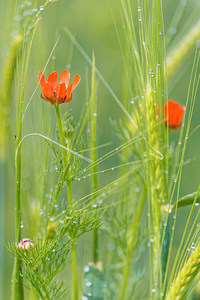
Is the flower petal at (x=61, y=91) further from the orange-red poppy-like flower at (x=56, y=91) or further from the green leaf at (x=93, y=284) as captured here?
the green leaf at (x=93, y=284)

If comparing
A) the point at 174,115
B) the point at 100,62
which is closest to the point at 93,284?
the point at 174,115

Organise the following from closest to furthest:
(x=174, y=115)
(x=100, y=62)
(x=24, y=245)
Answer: (x=24, y=245)
(x=174, y=115)
(x=100, y=62)

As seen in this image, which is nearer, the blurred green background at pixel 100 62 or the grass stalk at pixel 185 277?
the grass stalk at pixel 185 277

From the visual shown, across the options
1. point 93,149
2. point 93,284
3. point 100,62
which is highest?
point 100,62

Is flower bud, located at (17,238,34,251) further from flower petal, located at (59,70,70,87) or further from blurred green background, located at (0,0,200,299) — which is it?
blurred green background, located at (0,0,200,299)

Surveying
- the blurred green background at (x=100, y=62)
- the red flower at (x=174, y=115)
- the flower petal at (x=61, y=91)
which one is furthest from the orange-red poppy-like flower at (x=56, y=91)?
the blurred green background at (x=100, y=62)

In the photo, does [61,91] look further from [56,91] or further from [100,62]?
[100,62]

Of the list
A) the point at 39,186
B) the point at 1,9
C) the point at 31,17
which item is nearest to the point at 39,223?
the point at 39,186

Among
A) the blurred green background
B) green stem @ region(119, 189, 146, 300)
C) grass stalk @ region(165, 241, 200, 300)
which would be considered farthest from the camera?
the blurred green background

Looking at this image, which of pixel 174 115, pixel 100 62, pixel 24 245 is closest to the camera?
Result: pixel 24 245

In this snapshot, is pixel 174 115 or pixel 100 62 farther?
pixel 100 62

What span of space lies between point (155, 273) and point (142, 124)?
0.12 m

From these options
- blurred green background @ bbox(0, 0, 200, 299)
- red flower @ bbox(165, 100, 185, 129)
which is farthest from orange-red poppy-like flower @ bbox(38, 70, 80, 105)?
blurred green background @ bbox(0, 0, 200, 299)

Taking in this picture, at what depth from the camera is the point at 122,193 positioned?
1.57ft
